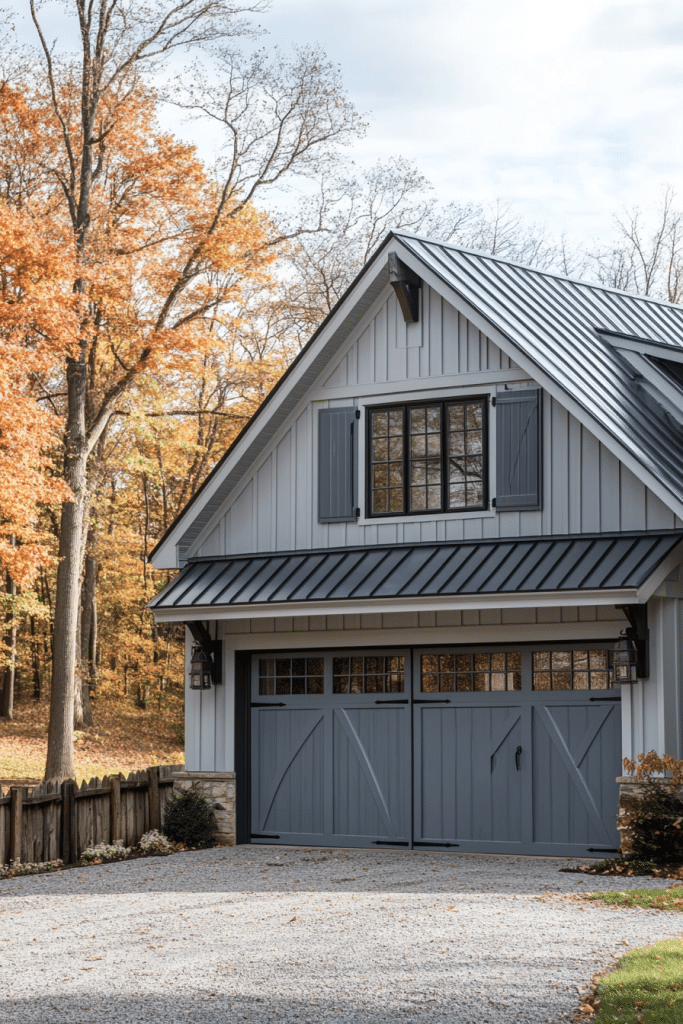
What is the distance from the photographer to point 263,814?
16.4m

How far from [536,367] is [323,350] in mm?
2857

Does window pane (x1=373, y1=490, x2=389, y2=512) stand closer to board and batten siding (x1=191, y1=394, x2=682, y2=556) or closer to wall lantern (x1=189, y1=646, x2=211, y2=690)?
board and batten siding (x1=191, y1=394, x2=682, y2=556)

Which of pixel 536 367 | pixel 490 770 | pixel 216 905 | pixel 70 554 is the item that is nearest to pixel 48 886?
pixel 216 905

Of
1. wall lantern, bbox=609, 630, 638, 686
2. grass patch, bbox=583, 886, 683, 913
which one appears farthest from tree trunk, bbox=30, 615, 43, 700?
grass patch, bbox=583, 886, 683, 913

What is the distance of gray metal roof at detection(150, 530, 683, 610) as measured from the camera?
13844 millimetres

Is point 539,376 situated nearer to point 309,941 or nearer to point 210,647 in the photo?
point 210,647

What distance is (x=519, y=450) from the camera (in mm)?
15234

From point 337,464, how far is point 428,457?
1.20 meters

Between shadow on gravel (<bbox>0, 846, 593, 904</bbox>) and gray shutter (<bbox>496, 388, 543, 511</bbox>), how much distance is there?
3.98m

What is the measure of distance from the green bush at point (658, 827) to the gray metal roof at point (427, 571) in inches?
83.7

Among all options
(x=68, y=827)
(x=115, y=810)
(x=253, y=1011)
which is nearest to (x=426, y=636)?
(x=115, y=810)

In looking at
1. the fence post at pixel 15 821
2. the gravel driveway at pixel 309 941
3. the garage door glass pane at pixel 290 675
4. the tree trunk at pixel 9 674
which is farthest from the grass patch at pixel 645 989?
the tree trunk at pixel 9 674

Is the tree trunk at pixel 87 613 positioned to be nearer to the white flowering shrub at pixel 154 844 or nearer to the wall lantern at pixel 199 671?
the wall lantern at pixel 199 671

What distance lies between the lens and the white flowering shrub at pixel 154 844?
15539 millimetres
